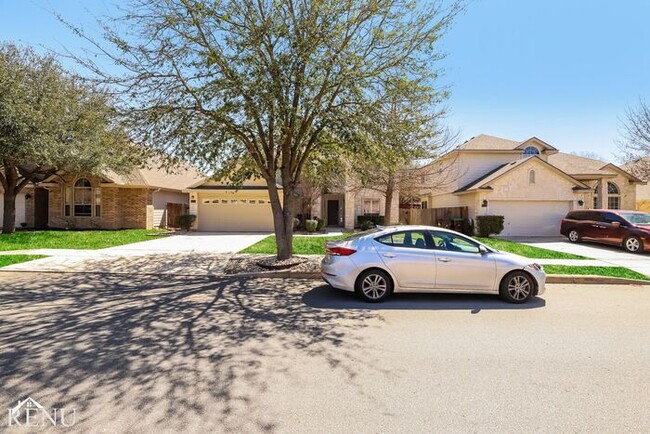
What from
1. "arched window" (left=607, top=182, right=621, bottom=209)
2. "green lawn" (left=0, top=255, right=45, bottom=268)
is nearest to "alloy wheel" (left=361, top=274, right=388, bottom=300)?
"green lawn" (left=0, top=255, right=45, bottom=268)

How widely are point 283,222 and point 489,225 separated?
42.7 feet

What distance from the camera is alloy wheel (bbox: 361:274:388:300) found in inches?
276

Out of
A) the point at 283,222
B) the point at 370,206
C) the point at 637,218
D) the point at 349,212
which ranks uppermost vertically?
the point at 370,206

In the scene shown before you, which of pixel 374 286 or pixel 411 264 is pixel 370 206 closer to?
pixel 411 264

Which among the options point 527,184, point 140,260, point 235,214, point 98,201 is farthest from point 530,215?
point 98,201

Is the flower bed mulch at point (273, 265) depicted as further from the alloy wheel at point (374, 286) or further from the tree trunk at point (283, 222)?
the alloy wheel at point (374, 286)

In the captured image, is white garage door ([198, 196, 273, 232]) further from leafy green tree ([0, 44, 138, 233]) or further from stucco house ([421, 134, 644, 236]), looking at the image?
stucco house ([421, 134, 644, 236])

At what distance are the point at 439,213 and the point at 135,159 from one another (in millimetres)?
21127

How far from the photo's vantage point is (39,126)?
1586 cm

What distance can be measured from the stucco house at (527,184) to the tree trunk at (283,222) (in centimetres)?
1323

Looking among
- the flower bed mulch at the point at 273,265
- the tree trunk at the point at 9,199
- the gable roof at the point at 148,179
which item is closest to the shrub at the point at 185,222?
the gable roof at the point at 148,179

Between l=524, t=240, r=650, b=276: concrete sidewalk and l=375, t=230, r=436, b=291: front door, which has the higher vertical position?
l=375, t=230, r=436, b=291: front door

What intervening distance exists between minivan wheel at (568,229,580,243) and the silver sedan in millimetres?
12737

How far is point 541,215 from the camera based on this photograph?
67.8 feet
